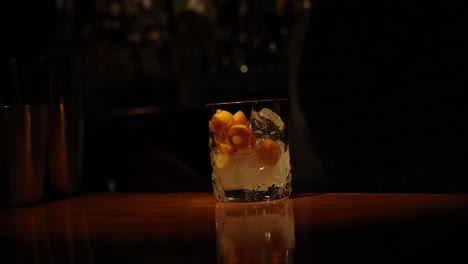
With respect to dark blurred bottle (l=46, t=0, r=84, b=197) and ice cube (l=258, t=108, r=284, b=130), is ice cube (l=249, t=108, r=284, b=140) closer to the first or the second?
ice cube (l=258, t=108, r=284, b=130)

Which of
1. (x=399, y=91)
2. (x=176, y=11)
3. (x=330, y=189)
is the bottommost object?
(x=330, y=189)

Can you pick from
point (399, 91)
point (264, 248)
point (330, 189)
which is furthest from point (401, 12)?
point (264, 248)

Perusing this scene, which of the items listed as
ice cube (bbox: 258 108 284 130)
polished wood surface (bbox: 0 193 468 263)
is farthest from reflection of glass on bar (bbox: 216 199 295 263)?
ice cube (bbox: 258 108 284 130)

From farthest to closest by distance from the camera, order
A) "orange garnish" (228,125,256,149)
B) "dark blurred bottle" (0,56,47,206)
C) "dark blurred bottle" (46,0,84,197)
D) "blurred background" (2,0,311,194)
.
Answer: "blurred background" (2,0,311,194), "dark blurred bottle" (46,0,84,197), "dark blurred bottle" (0,56,47,206), "orange garnish" (228,125,256,149)

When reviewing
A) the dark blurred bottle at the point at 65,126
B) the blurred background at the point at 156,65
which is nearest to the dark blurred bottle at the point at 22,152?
the dark blurred bottle at the point at 65,126

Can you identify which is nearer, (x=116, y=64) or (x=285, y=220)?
(x=285, y=220)

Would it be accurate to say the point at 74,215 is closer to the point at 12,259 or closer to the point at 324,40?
the point at 12,259

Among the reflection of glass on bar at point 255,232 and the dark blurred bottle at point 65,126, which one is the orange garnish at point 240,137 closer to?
the reflection of glass on bar at point 255,232
